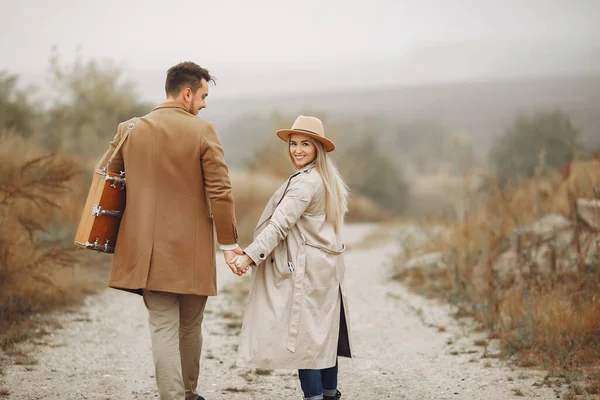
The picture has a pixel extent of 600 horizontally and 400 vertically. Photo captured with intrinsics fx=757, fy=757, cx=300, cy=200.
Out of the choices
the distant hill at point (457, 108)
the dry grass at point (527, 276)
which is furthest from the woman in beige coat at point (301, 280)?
the distant hill at point (457, 108)

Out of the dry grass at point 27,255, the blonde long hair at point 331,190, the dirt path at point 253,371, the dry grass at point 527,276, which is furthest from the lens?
the dry grass at point 27,255

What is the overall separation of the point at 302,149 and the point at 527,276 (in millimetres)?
4306

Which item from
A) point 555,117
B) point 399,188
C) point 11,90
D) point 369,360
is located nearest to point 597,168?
point 369,360

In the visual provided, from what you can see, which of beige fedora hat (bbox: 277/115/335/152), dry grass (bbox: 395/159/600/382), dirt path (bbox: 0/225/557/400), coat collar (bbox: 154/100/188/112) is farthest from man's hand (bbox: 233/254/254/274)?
dry grass (bbox: 395/159/600/382)

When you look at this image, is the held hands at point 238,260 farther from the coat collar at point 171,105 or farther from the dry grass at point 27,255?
the dry grass at point 27,255

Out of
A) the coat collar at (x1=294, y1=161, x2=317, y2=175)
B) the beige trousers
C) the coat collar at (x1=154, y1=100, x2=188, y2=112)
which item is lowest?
the beige trousers

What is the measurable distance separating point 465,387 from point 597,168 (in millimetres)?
4188

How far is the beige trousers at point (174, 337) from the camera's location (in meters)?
4.30

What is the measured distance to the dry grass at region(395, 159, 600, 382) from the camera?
6305 mm

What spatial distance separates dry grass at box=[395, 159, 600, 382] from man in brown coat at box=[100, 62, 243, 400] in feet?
10.0

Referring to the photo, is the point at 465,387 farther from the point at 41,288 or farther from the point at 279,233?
the point at 41,288

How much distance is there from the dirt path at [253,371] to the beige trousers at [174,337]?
871 mm

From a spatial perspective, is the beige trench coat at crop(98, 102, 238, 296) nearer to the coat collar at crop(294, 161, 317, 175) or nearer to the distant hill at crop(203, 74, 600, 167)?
the coat collar at crop(294, 161, 317, 175)

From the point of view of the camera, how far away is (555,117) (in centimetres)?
3161
